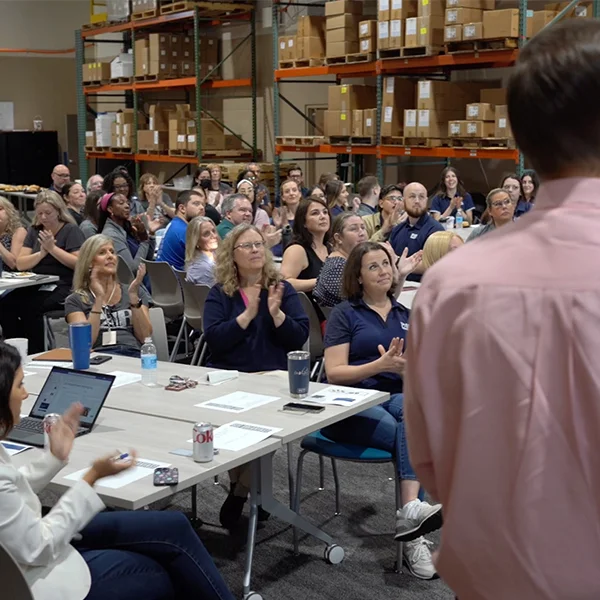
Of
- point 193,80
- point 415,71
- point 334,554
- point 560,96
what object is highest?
point 193,80

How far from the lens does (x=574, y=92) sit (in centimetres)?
107

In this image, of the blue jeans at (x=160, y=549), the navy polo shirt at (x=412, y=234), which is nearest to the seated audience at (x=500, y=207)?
the navy polo shirt at (x=412, y=234)

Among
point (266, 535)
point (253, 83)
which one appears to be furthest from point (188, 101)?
point (266, 535)

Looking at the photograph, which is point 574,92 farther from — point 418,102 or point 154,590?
point 418,102

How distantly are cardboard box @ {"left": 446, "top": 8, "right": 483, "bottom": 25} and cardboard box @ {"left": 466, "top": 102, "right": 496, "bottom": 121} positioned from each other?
2.79 ft

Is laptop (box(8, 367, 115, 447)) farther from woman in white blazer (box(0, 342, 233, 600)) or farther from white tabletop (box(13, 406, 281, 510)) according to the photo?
woman in white blazer (box(0, 342, 233, 600))

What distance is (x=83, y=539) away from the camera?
9.11 feet

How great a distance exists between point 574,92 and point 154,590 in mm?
2084

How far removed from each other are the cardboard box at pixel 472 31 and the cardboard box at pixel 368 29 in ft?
5.12

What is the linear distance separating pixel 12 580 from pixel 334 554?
1.86 metres

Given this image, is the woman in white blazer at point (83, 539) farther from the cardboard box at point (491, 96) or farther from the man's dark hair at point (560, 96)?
the cardboard box at point (491, 96)

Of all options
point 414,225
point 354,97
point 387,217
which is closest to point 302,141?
point 354,97

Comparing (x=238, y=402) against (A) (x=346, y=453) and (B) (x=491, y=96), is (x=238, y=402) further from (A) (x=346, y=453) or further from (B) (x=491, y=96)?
(B) (x=491, y=96)

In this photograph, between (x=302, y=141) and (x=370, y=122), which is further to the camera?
(x=302, y=141)
